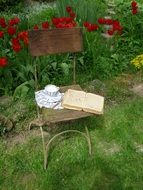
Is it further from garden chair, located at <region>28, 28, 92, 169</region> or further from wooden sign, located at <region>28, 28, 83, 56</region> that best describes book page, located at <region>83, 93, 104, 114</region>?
wooden sign, located at <region>28, 28, 83, 56</region>

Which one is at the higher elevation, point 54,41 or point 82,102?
point 54,41

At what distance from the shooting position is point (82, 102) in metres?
3.91

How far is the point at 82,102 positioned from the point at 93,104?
108mm

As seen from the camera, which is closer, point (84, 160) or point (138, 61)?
point (84, 160)

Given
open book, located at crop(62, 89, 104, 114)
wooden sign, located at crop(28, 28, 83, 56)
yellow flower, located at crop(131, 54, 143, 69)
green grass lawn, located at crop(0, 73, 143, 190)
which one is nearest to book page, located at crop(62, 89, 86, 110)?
open book, located at crop(62, 89, 104, 114)

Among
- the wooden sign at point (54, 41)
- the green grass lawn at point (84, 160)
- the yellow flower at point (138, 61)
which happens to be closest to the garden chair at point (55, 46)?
the wooden sign at point (54, 41)

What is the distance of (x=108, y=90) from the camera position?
514 centimetres

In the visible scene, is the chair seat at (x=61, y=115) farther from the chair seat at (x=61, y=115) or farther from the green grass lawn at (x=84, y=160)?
the green grass lawn at (x=84, y=160)

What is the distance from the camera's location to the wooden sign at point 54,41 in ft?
12.7

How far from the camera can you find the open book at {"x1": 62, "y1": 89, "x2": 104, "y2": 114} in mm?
3865

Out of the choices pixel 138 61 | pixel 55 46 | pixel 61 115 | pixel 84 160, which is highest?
pixel 55 46

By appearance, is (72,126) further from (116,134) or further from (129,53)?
(129,53)

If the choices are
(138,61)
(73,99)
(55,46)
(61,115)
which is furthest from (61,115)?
(138,61)

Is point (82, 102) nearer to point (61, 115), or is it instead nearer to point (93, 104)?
point (93, 104)
